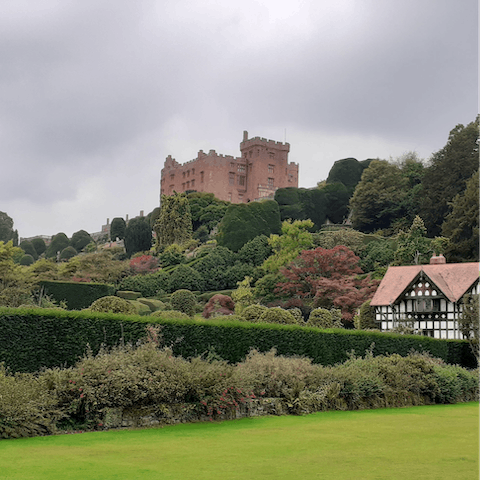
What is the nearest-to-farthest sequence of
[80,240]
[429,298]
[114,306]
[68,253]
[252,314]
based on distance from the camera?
[114,306] → [252,314] → [429,298] → [68,253] → [80,240]

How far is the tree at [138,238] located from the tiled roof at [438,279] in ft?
126

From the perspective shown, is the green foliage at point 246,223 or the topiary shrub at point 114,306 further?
the green foliage at point 246,223

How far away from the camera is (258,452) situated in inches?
284

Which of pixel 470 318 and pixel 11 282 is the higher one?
pixel 11 282

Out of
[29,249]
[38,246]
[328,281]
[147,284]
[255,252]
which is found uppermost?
[38,246]

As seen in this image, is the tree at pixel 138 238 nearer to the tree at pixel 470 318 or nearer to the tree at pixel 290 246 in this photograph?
the tree at pixel 290 246

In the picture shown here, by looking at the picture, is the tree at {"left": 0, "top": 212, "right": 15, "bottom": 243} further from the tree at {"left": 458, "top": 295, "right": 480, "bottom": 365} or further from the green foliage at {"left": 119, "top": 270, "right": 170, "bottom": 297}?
the tree at {"left": 458, "top": 295, "right": 480, "bottom": 365}

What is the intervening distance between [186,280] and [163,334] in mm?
30834

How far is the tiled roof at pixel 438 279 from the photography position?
2691 cm

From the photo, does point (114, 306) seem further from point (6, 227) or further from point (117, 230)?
point (6, 227)

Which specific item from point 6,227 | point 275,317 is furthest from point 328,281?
point 6,227

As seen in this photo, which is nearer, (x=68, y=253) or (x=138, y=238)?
(x=138, y=238)

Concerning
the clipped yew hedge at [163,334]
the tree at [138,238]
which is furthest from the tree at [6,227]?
the clipped yew hedge at [163,334]

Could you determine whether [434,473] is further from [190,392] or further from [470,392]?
[470,392]
